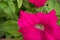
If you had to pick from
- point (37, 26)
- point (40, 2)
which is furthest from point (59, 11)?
point (37, 26)

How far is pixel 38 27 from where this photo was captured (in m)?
0.54

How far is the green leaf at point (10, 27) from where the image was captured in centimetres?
76

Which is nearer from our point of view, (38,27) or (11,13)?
(38,27)

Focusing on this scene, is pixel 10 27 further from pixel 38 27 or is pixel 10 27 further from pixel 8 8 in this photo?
pixel 38 27

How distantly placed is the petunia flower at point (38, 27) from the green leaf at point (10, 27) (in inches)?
9.4

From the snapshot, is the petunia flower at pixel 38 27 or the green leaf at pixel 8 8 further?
the green leaf at pixel 8 8

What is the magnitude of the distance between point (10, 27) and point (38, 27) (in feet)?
0.88

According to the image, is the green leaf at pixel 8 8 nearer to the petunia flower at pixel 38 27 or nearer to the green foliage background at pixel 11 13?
Answer: the green foliage background at pixel 11 13

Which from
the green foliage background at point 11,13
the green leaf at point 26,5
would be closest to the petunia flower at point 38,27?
the green foliage background at point 11,13

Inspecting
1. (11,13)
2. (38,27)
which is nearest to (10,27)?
(11,13)

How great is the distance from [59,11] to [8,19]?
0.22 metres

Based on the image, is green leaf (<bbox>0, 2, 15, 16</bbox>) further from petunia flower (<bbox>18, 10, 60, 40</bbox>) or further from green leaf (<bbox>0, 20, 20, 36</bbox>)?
petunia flower (<bbox>18, 10, 60, 40</bbox>)

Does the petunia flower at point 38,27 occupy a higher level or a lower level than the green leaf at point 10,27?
higher

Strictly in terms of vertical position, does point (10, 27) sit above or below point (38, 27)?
below
